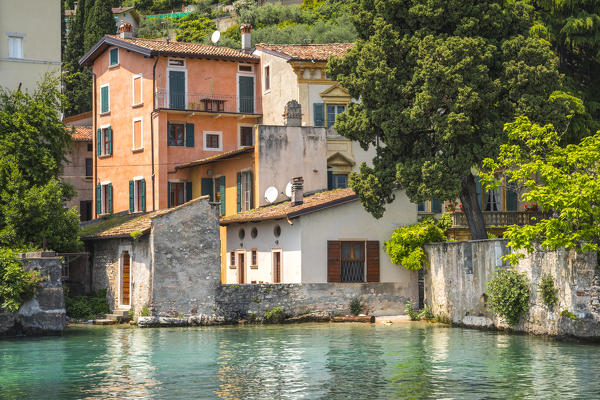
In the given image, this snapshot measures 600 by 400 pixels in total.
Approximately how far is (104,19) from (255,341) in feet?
166

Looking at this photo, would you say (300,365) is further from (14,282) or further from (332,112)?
(332,112)

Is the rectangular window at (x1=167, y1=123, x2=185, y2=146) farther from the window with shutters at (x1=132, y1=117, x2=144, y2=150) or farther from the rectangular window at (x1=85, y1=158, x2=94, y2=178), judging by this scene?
the rectangular window at (x1=85, y1=158, x2=94, y2=178)

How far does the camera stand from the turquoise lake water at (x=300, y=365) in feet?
59.7

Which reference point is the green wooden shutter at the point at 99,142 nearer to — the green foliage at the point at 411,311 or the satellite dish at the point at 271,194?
the satellite dish at the point at 271,194

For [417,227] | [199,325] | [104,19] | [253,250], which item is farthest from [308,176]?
[104,19]

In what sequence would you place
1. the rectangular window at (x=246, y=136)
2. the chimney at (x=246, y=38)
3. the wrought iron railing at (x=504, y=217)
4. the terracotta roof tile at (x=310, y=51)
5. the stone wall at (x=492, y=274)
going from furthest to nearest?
1. the chimney at (x=246, y=38)
2. the rectangular window at (x=246, y=136)
3. the terracotta roof tile at (x=310, y=51)
4. the wrought iron railing at (x=504, y=217)
5. the stone wall at (x=492, y=274)

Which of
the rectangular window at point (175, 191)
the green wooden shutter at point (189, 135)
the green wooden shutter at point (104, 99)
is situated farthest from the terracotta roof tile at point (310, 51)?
the green wooden shutter at point (104, 99)

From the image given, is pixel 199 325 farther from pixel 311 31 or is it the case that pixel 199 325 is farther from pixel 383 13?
pixel 311 31

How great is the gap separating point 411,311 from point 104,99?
2423cm

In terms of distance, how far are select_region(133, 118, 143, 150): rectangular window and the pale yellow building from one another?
5.60 metres

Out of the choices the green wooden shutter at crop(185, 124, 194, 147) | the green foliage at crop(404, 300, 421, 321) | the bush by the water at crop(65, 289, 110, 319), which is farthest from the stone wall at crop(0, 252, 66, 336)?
the green wooden shutter at crop(185, 124, 194, 147)

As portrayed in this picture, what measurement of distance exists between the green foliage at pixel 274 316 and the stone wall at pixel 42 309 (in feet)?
23.1

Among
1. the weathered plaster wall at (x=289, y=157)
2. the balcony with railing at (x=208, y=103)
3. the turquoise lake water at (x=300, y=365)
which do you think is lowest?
the turquoise lake water at (x=300, y=365)

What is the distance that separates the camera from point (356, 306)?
110 ft
